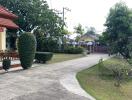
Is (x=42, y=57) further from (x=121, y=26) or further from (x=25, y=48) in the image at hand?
(x=121, y=26)

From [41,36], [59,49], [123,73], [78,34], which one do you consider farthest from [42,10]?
[78,34]

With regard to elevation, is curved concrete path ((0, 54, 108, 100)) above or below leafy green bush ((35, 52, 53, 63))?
below

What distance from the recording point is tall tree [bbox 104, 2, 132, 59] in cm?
2323

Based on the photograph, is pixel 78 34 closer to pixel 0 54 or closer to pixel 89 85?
pixel 0 54

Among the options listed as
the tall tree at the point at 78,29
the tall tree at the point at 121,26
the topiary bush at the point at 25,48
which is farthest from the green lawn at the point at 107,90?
the tall tree at the point at 78,29

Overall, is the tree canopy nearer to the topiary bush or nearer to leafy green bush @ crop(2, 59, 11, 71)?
the topiary bush

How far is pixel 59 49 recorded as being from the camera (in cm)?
5262

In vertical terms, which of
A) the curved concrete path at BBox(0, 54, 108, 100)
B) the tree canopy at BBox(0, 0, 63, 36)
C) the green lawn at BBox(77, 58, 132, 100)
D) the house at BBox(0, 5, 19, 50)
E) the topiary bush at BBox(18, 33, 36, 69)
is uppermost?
the tree canopy at BBox(0, 0, 63, 36)

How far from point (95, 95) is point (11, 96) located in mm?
3647

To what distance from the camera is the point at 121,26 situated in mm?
23484

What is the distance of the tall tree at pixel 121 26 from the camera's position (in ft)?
76.2

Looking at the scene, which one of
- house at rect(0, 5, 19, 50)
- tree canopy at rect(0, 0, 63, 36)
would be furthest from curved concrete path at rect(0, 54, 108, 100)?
tree canopy at rect(0, 0, 63, 36)

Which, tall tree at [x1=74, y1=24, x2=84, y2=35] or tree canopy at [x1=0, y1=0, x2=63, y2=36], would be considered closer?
tree canopy at [x1=0, y1=0, x2=63, y2=36]

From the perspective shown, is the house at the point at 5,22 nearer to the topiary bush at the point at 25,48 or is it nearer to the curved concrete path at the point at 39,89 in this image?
the topiary bush at the point at 25,48
